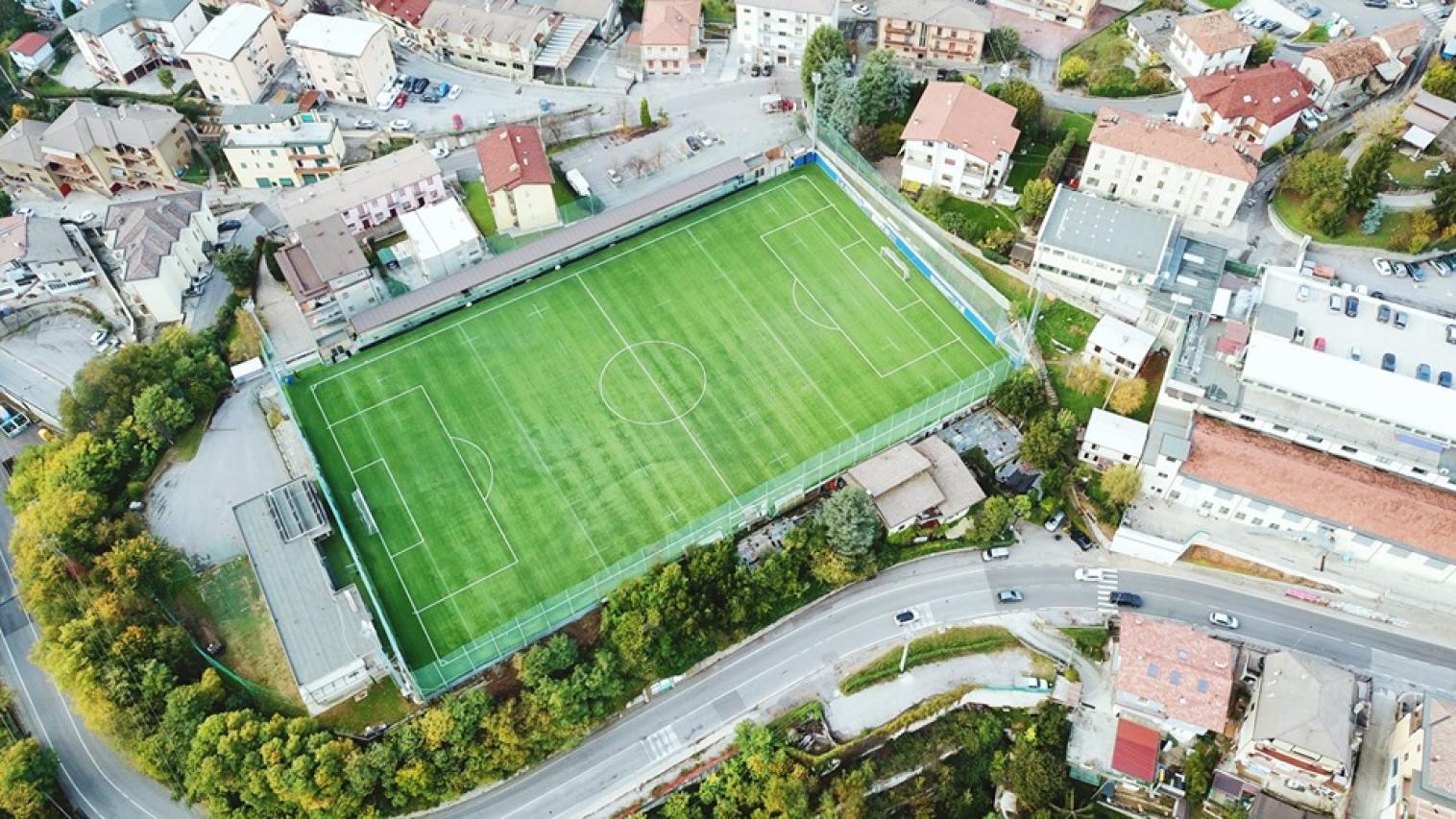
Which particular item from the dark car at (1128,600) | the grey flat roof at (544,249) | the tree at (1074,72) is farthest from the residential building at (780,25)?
the dark car at (1128,600)

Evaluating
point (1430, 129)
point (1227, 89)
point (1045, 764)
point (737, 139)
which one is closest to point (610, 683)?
point (1045, 764)

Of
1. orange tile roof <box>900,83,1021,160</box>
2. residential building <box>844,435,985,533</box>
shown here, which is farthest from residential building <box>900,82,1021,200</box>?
residential building <box>844,435,985,533</box>

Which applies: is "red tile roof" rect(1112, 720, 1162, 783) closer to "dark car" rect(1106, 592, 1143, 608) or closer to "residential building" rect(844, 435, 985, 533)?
"dark car" rect(1106, 592, 1143, 608)

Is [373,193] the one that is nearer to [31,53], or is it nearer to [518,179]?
[518,179]

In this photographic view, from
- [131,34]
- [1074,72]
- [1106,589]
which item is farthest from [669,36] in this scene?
[1106,589]

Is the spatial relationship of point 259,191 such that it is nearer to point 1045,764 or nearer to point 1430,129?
point 1045,764
